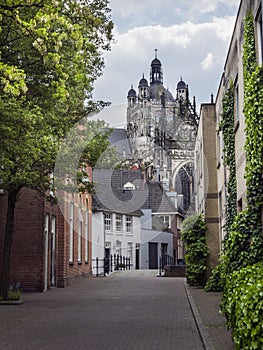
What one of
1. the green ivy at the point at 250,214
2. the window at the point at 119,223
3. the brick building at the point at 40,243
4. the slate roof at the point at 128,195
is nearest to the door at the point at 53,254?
the brick building at the point at 40,243

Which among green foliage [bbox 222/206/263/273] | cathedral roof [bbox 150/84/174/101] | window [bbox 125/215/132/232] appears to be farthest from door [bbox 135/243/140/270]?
cathedral roof [bbox 150/84/174/101]

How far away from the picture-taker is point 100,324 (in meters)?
12.8

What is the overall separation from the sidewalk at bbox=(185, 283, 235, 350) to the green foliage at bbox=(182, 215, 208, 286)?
3.59 m

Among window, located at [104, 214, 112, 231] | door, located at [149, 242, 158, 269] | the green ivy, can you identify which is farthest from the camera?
door, located at [149, 242, 158, 269]

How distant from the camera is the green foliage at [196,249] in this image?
24469mm

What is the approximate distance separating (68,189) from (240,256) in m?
7.23

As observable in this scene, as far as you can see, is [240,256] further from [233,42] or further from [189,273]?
[189,273]

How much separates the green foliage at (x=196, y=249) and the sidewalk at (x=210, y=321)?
359 centimetres

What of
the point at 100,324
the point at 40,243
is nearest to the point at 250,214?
the point at 100,324

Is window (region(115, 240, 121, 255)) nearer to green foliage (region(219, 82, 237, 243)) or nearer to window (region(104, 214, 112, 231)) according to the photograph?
window (region(104, 214, 112, 231))

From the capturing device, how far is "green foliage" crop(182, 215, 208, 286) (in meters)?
24.5

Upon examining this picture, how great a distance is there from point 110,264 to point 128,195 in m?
8.60

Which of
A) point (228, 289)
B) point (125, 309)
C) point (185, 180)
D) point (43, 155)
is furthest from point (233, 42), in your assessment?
point (185, 180)

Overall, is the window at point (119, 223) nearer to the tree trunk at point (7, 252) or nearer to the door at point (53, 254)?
the door at point (53, 254)
